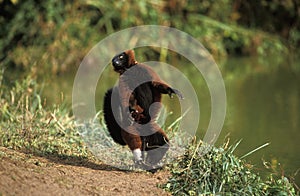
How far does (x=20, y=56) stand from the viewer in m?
11.8

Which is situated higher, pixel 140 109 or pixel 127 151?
pixel 140 109

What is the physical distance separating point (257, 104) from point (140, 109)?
4.92 meters

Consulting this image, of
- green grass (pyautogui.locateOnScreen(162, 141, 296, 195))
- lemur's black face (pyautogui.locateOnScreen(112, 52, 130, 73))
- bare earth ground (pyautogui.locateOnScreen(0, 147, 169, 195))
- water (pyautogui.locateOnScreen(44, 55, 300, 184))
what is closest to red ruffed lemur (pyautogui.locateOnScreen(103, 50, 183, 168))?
lemur's black face (pyautogui.locateOnScreen(112, 52, 130, 73))

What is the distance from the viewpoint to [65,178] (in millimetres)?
4352

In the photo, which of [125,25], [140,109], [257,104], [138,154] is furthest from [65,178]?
[125,25]

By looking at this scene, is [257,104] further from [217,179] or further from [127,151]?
[217,179]

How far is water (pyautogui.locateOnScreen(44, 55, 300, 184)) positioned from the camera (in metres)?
6.45

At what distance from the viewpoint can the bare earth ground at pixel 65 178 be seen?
4059 mm

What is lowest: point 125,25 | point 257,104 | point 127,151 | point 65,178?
point 257,104

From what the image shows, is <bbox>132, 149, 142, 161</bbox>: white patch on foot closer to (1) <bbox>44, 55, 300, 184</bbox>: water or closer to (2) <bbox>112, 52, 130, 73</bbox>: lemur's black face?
(2) <bbox>112, 52, 130, 73</bbox>: lemur's black face

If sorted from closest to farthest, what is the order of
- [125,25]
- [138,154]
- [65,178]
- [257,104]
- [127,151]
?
1. [65,178]
2. [138,154]
3. [127,151]
4. [257,104]
5. [125,25]

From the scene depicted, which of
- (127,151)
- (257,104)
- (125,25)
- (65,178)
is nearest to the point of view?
(65,178)

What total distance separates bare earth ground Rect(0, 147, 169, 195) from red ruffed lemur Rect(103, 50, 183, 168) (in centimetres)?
17

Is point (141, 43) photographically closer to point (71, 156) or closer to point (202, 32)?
point (202, 32)
